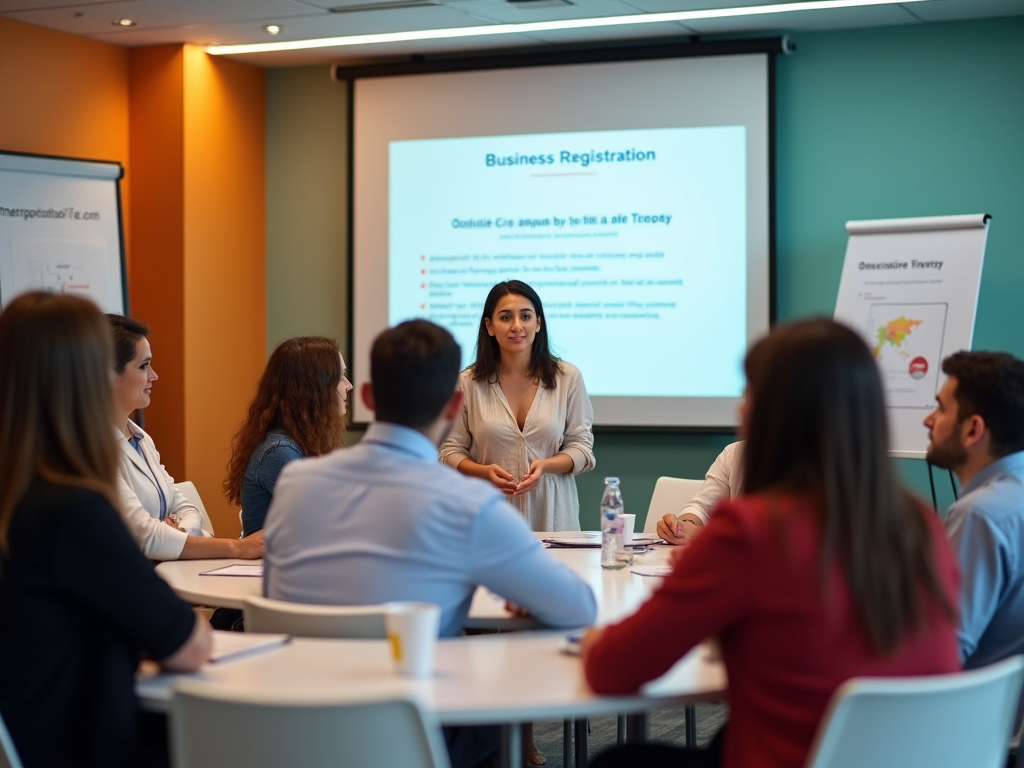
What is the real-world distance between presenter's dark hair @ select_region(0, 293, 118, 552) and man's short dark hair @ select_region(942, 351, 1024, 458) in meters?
1.81

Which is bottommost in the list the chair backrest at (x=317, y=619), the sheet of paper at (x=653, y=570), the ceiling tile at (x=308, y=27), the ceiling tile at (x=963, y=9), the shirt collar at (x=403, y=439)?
the sheet of paper at (x=653, y=570)

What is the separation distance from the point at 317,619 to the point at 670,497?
2390 millimetres

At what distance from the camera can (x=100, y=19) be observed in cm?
575

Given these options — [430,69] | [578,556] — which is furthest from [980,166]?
[578,556]

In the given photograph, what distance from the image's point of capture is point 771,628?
171cm

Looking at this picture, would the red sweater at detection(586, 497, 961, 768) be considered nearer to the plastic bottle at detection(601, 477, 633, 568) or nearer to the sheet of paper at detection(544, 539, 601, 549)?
the plastic bottle at detection(601, 477, 633, 568)

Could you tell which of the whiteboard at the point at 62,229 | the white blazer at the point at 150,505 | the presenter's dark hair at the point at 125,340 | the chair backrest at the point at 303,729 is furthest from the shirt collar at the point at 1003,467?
the whiteboard at the point at 62,229

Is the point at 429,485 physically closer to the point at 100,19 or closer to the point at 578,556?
the point at 578,556

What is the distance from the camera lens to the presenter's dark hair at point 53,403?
193 cm

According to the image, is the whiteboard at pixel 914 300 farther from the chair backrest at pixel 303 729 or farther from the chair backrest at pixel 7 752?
the chair backrest at pixel 7 752

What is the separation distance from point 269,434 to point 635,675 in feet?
6.03

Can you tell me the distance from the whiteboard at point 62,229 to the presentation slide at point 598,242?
1.46 meters

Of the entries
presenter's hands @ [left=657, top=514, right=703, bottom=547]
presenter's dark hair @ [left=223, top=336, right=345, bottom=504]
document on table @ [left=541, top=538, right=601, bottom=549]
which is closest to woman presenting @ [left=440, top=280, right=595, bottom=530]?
document on table @ [left=541, top=538, right=601, bottom=549]

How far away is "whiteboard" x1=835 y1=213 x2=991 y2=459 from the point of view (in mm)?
5262
